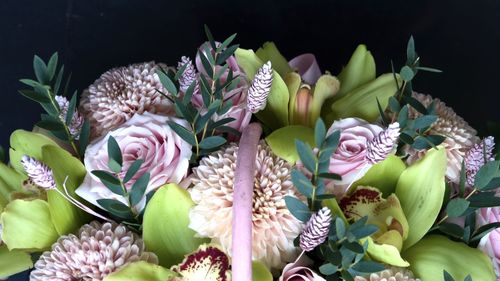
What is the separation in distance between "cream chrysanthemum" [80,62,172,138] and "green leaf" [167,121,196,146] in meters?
0.08

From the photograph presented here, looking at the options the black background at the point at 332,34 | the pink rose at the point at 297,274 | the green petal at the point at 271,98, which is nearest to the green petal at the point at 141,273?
the pink rose at the point at 297,274

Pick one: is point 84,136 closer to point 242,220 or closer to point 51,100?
point 51,100

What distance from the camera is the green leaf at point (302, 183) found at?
1.79ft

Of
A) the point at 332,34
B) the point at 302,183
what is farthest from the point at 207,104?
the point at 332,34

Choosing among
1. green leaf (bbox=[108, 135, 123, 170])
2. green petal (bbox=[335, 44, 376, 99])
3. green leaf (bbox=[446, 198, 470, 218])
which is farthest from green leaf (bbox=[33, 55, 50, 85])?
green leaf (bbox=[446, 198, 470, 218])

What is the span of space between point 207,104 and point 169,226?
13 cm

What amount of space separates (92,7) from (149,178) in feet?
1.68

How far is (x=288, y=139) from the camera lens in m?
0.62

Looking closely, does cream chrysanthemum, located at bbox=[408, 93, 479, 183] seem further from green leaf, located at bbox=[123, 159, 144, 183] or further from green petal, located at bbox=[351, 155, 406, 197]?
green leaf, located at bbox=[123, 159, 144, 183]

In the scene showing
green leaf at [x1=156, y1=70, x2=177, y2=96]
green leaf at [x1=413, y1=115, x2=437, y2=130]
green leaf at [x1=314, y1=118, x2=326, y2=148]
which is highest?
green leaf at [x1=156, y1=70, x2=177, y2=96]

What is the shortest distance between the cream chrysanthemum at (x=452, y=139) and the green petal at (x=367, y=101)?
35 mm

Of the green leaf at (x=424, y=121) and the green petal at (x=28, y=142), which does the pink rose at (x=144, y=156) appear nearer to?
the green petal at (x=28, y=142)

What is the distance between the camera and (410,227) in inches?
24.5

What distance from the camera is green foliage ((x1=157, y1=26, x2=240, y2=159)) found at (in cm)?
62
